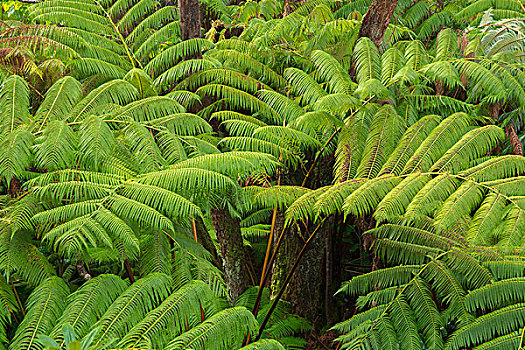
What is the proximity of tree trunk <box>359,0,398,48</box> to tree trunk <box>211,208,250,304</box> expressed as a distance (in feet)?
4.87

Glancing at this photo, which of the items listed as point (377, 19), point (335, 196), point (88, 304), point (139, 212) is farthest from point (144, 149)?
point (377, 19)

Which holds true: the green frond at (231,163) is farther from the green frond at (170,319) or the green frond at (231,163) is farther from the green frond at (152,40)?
the green frond at (152,40)

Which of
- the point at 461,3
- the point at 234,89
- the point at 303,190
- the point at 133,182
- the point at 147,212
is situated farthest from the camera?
the point at 461,3

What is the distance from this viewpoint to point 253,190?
2500 millimetres

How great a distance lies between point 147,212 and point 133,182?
0.21m

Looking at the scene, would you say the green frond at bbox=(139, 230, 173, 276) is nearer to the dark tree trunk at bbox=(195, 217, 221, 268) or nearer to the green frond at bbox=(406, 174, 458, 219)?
the dark tree trunk at bbox=(195, 217, 221, 268)

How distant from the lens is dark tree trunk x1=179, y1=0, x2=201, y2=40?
3570 millimetres

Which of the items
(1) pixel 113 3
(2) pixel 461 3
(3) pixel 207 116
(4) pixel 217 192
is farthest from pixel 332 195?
(2) pixel 461 3

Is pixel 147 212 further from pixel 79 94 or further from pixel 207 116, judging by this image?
pixel 207 116

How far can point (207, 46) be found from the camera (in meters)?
3.38

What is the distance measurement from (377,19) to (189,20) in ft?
4.65

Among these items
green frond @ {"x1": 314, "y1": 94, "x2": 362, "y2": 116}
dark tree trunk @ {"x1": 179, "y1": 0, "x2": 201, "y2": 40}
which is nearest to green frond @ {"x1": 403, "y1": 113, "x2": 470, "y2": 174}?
green frond @ {"x1": 314, "y1": 94, "x2": 362, "y2": 116}

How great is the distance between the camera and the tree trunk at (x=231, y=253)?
290cm

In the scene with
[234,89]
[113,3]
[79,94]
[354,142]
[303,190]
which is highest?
[113,3]
